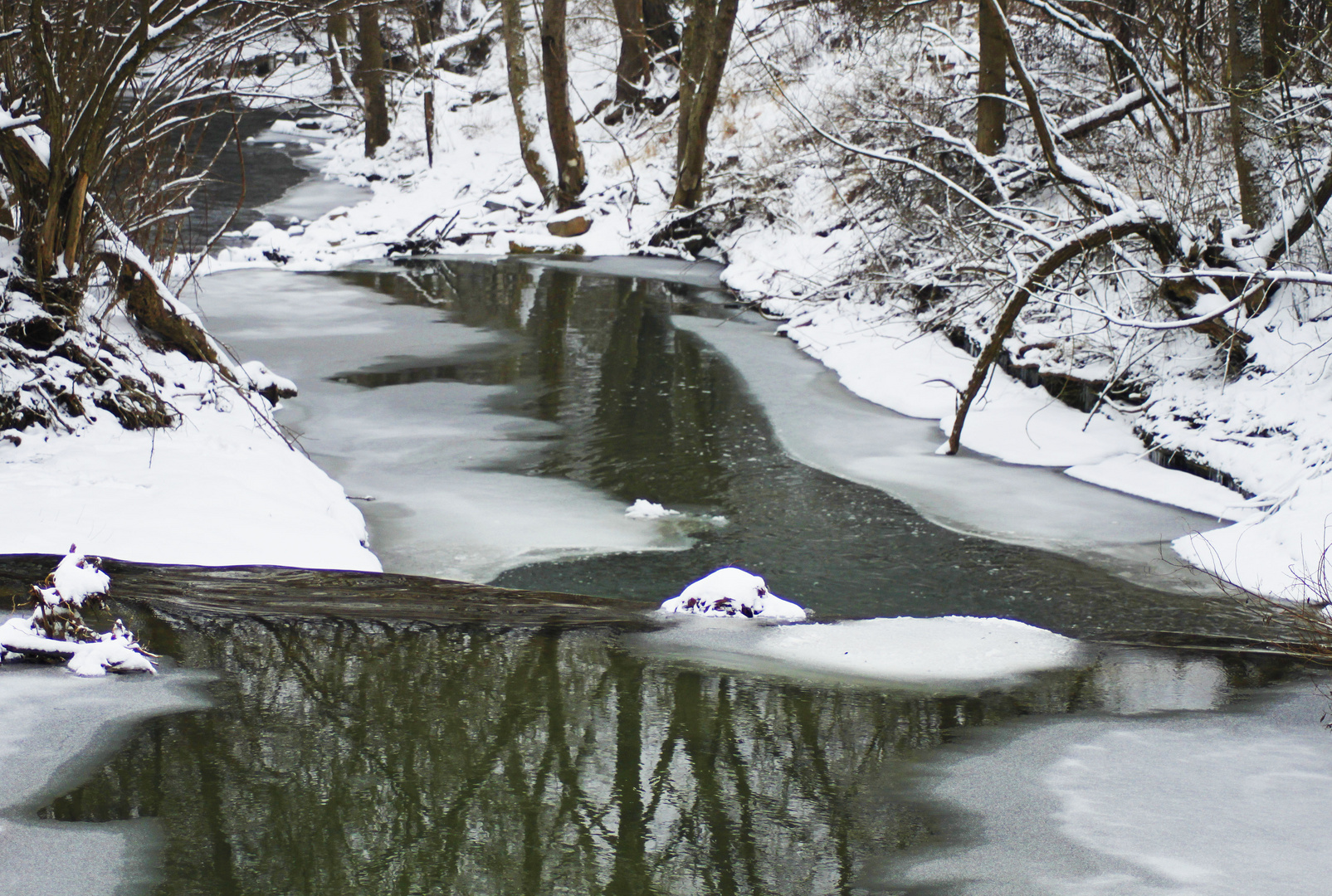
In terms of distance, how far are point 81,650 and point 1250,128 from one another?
7.51 m

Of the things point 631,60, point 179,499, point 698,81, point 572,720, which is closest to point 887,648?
point 572,720

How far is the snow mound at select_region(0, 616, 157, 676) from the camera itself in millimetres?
3865

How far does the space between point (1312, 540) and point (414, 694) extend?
14.7ft

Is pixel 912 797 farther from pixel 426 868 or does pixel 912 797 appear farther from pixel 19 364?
pixel 19 364

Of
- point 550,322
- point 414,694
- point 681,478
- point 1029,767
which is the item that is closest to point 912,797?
point 1029,767

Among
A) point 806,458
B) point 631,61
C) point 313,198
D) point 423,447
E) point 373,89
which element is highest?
point 631,61

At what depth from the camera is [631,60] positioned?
78.4 feet

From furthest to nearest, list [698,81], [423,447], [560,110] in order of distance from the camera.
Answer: [560,110] → [698,81] → [423,447]

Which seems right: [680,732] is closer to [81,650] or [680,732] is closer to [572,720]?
[572,720]

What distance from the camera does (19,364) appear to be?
6.32 m

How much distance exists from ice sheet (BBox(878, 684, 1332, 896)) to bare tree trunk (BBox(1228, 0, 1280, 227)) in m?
4.84

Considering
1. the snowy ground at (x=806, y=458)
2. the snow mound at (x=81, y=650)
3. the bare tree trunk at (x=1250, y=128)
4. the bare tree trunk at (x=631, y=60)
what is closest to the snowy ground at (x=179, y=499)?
the snowy ground at (x=806, y=458)

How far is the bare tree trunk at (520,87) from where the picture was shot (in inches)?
767

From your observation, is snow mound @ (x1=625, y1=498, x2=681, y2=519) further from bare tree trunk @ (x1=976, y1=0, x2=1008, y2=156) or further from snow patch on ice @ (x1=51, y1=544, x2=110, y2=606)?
bare tree trunk @ (x1=976, y1=0, x2=1008, y2=156)
